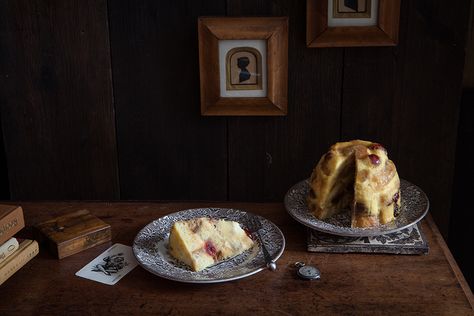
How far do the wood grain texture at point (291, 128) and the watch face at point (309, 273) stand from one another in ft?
1.94

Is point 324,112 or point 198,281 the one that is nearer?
point 198,281

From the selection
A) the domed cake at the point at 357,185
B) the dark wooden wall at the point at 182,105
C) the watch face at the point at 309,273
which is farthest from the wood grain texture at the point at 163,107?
the watch face at the point at 309,273

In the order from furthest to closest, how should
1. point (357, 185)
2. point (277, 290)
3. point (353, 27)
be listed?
point (353, 27) < point (357, 185) < point (277, 290)

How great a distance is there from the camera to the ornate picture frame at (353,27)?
1484 mm

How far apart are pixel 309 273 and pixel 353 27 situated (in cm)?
70

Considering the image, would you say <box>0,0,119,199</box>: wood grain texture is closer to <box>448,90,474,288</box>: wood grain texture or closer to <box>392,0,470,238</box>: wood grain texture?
<box>392,0,470,238</box>: wood grain texture

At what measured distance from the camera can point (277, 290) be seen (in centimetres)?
105

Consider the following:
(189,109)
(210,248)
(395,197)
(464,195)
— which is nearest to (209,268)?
(210,248)

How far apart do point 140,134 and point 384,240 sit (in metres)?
0.79

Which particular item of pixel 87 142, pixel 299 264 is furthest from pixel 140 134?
pixel 299 264

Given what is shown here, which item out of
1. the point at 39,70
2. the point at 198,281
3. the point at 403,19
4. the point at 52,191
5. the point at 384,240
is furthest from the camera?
the point at 52,191

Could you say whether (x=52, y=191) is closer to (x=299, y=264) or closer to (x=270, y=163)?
(x=270, y=163)

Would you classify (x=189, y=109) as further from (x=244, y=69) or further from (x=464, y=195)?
(x=464, y=195)

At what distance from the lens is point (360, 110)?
63.1 inches
